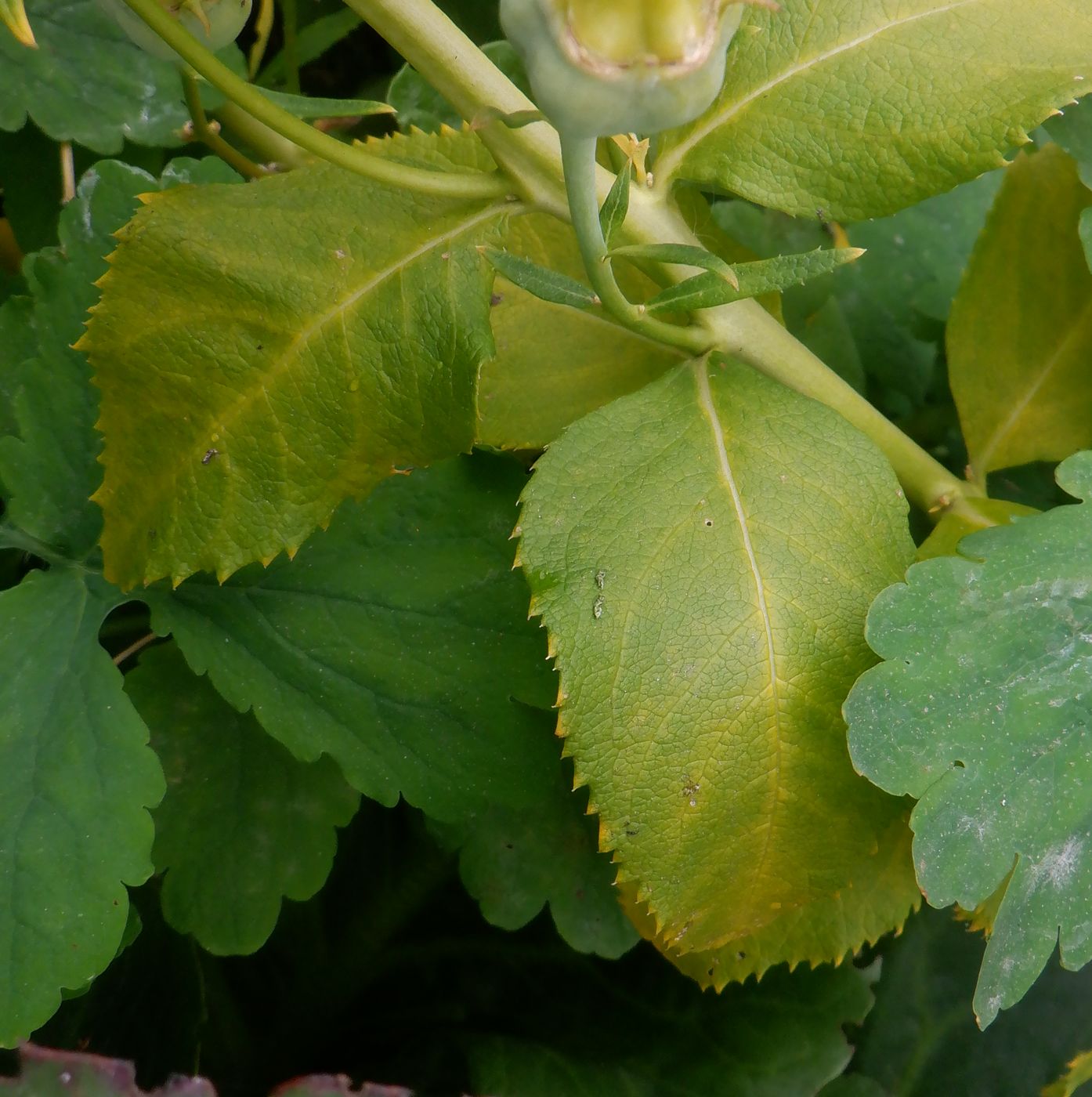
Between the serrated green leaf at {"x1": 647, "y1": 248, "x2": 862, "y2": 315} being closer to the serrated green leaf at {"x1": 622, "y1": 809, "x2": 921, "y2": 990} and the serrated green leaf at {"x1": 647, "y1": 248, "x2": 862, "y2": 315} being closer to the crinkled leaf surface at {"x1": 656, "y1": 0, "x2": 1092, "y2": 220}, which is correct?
the crinkled leaf surface at {"x1": 656, "y1": 0, "x2": 1092, "y2": 220}

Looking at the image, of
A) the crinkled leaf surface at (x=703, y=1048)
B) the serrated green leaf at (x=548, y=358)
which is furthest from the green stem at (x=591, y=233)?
the crinkled leaf surface at (x=703, y=1048)

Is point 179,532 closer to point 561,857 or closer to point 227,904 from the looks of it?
point 227,904

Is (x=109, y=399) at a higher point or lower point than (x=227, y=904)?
higher

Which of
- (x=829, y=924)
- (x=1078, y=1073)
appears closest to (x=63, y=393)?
(x=829, y=924)

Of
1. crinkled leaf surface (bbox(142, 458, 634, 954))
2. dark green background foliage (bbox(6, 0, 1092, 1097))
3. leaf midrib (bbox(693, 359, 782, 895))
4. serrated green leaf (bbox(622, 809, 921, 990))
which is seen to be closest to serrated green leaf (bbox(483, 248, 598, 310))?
dark green background foliage (bbox(6, 0, 1092, 1097))

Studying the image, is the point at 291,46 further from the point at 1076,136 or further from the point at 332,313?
the point at 1076,136

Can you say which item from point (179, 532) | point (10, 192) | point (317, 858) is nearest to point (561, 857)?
point (317, 858)

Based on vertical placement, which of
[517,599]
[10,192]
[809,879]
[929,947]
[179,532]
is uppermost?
[10,192]
